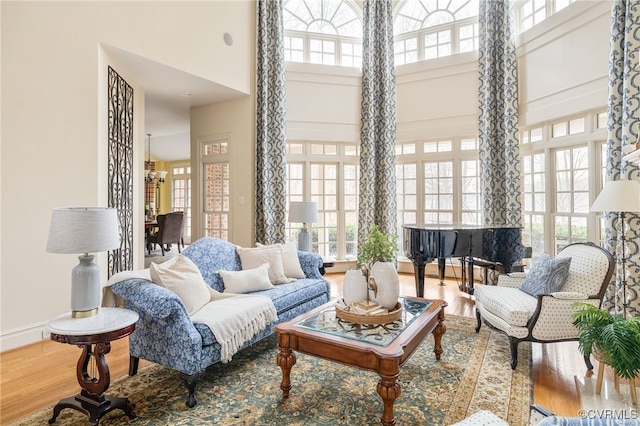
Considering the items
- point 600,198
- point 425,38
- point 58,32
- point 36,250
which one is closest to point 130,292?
point 36,250

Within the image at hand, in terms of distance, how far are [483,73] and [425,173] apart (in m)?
1.80

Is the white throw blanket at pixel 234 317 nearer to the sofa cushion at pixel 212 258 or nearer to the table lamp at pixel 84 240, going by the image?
Answer: the sofa cushion at pixel 212 258

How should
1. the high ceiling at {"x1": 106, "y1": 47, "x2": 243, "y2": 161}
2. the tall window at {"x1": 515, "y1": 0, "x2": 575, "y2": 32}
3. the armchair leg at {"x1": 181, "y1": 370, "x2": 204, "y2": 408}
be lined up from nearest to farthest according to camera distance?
the armchair leg at {"x1": 181, "y1": 370, "x2": 204, "y2": 408} → the high ceiling at {"x1": 106, "y1": 47, "x2": 243, "y2": 161} → the tall window at {"x1": 515, "y1": 0, "x2": 575, "y2": 32}

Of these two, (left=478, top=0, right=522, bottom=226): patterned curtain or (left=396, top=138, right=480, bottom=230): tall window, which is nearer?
(left=478, top=0, right=522, bottom=226): patterned curtain

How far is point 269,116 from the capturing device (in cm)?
558

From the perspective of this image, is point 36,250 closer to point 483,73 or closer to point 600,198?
point 600,198

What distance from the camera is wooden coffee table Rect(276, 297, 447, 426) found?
1.92 meters

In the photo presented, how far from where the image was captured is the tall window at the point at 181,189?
430 inches

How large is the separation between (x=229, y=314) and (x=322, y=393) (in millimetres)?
852

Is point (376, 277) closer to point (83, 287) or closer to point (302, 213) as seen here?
point (83, 287)

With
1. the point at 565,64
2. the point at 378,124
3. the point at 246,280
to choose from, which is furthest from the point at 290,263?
the point at 565,64

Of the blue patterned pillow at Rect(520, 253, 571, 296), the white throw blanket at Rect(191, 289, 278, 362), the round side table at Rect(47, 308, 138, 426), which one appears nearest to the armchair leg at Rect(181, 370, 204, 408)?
the white throw blanket at Rect(191, 289, 278, 362)

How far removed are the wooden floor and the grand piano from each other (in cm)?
114

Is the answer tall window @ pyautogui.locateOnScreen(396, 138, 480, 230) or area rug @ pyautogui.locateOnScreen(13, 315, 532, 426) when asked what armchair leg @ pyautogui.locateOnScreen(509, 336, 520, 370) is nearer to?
area rug @ pyautogui.locateOnScreen(13, 315, 532, 426)
